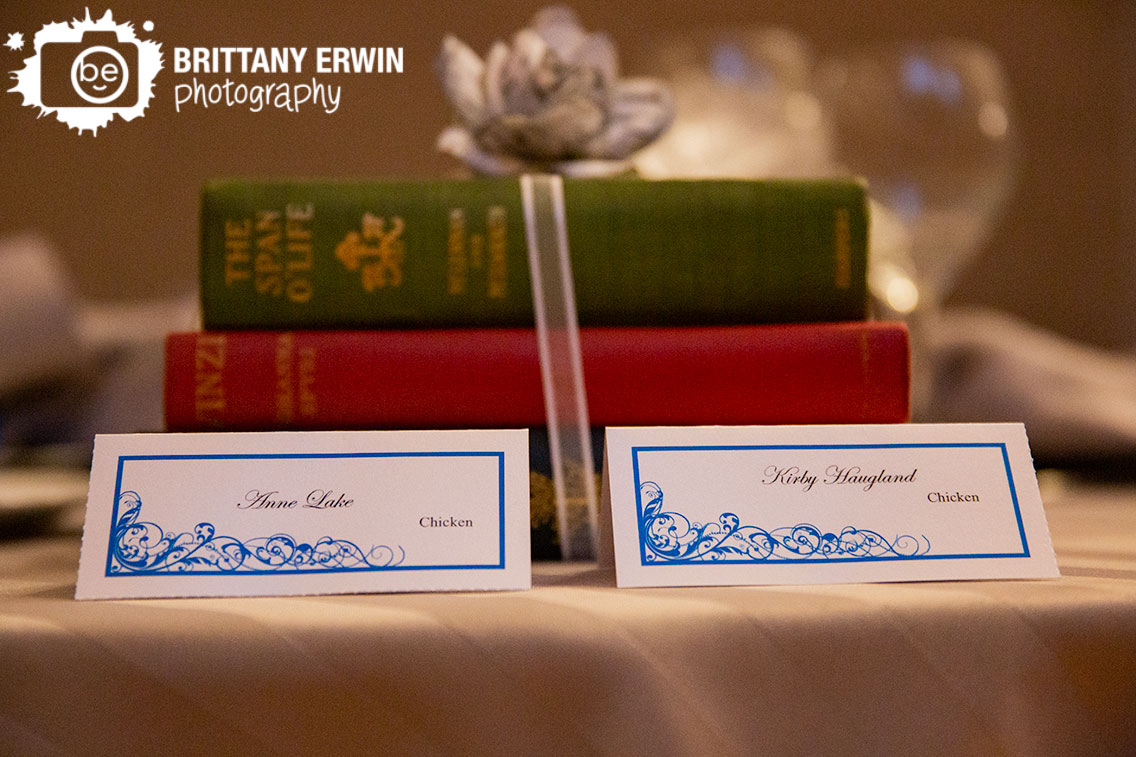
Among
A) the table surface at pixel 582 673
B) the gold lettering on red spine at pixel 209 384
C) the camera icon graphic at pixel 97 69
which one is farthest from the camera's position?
the camera icon graphic at pixel 97 69

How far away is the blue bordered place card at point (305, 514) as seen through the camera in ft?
1.11

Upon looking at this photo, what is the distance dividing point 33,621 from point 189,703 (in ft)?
0.21

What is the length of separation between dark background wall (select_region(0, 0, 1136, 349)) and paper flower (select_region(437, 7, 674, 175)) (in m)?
0.51

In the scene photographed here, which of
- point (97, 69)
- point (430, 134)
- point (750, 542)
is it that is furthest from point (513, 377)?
point (430, 134)

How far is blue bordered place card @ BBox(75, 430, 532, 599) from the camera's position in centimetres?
34

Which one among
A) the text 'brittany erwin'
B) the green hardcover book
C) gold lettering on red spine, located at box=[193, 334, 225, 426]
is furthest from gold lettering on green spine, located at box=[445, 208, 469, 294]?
the text 'brittany erwin'

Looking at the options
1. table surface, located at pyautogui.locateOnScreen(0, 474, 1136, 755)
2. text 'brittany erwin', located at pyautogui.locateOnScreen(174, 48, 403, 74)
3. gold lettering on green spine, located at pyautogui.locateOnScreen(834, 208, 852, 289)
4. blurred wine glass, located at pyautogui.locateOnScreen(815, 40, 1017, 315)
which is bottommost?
table surface, located at pyautogui.locateOnScreen(0, 474, 1136, 755)

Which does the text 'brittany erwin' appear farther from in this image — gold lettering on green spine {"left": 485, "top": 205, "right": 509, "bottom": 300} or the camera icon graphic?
gold lettering on green spine {"left": 485, "top": 205, "right": 509, "bottom": 300}

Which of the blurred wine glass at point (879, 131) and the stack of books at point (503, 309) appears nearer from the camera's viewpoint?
the stack of books at point (503, 309)

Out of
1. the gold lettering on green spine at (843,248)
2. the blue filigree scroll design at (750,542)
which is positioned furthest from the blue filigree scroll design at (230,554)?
the gold lettering on green spine at (843,248)

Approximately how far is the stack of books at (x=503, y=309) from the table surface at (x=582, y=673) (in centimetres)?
12

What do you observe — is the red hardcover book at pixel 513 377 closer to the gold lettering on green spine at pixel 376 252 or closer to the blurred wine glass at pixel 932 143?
the gold lettering on green spine at pixel 376 252

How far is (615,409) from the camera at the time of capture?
43 cm

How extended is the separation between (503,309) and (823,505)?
186 millimetres
